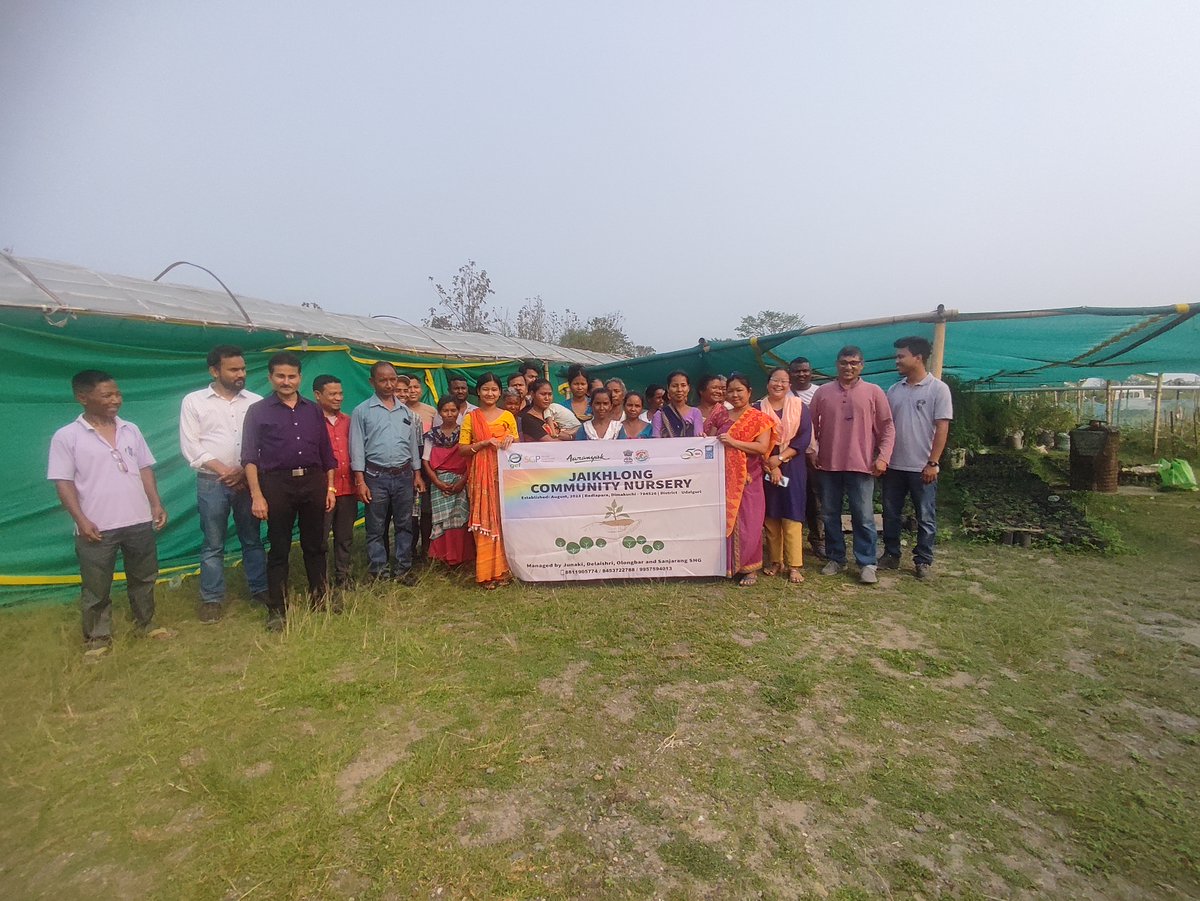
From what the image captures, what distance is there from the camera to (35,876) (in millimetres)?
1857

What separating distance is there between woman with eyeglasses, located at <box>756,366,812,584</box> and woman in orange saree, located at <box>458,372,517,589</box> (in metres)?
2.06

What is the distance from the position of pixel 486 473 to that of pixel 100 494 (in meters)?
2.31

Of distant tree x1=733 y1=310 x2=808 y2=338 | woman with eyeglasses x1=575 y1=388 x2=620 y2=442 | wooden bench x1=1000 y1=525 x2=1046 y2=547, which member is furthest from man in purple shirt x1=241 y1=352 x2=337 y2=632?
distant tree x1=733 y1=310 x2=808 y2=338

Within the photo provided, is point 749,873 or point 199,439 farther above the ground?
point 199,439

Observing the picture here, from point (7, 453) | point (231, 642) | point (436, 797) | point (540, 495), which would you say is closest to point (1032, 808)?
point (436, 797)

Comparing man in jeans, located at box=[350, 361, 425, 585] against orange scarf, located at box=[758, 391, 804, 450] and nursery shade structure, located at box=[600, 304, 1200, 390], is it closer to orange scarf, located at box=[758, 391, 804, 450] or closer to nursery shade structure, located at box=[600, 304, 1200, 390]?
orange scarf, located at box=[758, 391, 804, 450]

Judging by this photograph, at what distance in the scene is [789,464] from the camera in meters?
4.61

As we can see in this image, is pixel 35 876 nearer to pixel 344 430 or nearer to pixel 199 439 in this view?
pixel 199 439

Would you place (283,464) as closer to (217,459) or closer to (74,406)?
(217,459)

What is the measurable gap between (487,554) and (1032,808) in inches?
136

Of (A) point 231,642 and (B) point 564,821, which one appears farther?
(A) point 231,642

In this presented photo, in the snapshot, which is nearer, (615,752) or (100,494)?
(615,752)

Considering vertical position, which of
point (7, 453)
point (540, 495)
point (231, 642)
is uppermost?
point (7, 453)

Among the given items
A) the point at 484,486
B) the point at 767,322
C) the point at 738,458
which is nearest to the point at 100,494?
the point at 484,486
